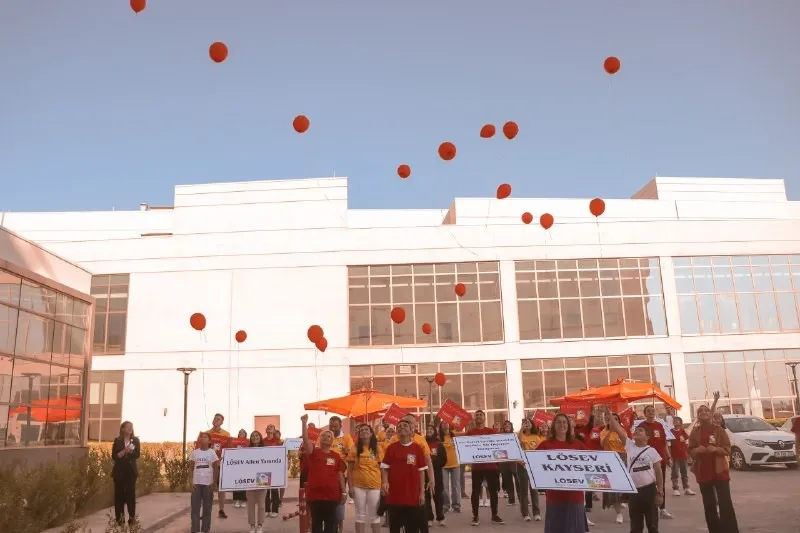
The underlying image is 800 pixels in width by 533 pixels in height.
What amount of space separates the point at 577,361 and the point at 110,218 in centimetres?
4197

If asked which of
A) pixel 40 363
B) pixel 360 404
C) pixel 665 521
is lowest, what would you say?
pixel 665 521

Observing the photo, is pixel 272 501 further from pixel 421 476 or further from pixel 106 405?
pixel 106 405

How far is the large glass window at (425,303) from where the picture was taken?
1588 inches

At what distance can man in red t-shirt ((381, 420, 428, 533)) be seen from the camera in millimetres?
9156

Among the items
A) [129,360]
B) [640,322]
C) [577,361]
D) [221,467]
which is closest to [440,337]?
[577,361]

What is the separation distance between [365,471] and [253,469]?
Result: 8.45 feet

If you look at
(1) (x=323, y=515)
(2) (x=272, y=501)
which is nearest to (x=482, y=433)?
(1) (x=323, y=515)

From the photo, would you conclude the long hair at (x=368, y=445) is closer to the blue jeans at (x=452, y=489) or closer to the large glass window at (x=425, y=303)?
the blue jeans at (x=452, y=489)

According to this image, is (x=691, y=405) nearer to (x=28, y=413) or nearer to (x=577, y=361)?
(x=577, y=361)

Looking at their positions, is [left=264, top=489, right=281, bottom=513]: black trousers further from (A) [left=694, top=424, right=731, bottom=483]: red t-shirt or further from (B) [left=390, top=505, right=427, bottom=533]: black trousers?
(A) [left=694, top=424, right=731, bottom=483]: red t-shirt

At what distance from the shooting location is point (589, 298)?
41062 millimetres

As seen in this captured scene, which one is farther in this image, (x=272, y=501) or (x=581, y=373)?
(x=581, y=373)

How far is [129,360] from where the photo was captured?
40.2 m

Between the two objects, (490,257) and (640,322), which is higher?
(490,257)
